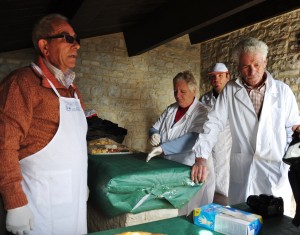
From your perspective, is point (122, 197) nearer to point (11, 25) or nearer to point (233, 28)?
point (11, 25)

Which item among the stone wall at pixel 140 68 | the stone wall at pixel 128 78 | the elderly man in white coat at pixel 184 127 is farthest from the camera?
the stone wall at pixel 128 78

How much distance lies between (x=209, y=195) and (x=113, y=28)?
3.55 metres

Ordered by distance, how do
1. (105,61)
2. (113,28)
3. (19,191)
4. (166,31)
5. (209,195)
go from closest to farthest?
(19,191) → (209,195) → (166,31) → (113,28) → (105,61)

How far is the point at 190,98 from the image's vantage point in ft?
8.96

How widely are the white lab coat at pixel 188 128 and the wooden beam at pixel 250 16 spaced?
2.62 m

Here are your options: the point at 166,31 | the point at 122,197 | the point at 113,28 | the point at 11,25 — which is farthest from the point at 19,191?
the point at 113,28

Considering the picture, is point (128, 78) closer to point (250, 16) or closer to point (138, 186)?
point (250, 16)

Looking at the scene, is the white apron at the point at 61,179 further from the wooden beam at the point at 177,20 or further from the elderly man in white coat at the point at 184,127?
the wooden beam at the point at 177,20

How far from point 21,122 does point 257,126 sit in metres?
1.68

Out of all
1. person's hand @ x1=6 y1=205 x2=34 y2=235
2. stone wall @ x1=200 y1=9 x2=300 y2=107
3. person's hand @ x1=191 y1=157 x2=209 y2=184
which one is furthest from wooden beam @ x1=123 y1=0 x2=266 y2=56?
person's hand @ x1=6 y1=205 x2=34 y2=235

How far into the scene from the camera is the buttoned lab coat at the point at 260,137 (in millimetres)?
2148

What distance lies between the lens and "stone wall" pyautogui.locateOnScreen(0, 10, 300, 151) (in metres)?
4.76

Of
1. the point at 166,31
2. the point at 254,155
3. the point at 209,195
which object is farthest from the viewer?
the point at 166,31

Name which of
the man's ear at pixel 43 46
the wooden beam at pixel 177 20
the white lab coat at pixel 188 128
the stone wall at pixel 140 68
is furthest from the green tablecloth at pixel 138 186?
the stone wall at pixel 140 68
